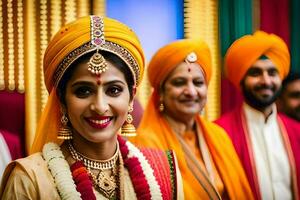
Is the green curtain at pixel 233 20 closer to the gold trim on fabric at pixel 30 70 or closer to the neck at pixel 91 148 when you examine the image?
the gold trim on fabric at pixel 30 70

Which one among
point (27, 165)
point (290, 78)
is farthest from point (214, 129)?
point (27, 165)

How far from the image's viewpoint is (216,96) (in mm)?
4199

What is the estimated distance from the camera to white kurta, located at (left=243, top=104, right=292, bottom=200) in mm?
2957

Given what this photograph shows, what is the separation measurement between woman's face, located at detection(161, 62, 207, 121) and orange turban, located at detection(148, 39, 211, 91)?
30 millimetres

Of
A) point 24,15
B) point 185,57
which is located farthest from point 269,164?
point 24,15

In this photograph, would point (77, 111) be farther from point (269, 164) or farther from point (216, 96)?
point (216, 96)

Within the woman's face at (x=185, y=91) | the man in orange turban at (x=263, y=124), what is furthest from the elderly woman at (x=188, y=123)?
the man in orange turban at (x=263, y=124)

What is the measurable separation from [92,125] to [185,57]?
122 cm

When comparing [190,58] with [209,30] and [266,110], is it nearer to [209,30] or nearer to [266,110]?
[266,110]

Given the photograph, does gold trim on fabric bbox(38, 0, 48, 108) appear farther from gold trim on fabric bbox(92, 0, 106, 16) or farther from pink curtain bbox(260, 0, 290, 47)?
pink curtain bbox(260, 0, 290, 47)

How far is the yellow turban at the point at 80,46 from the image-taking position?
1719mm

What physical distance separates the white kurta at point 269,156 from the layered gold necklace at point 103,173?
137 cm

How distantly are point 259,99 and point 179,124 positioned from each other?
1.88 ft

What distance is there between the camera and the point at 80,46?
5.64 ft
